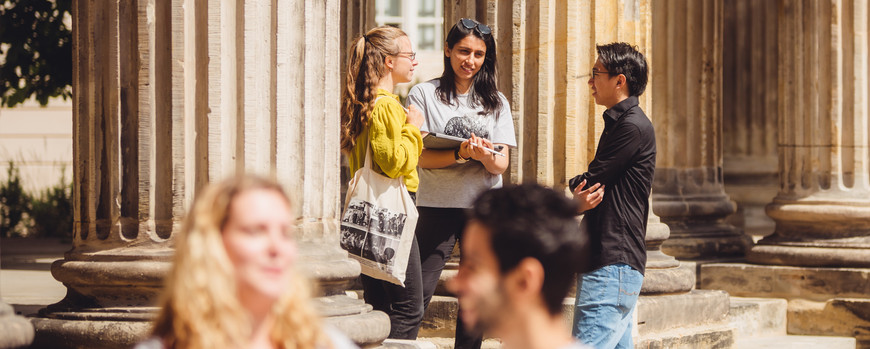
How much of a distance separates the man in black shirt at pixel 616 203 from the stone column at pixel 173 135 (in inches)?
33.1

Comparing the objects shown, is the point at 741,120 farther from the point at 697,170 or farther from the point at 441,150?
the point at 441,150

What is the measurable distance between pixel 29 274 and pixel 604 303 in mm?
7431

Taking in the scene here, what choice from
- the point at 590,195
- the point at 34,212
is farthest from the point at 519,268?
the point at 34,212

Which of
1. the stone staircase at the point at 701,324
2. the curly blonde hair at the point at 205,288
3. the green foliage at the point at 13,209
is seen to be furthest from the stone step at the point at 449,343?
the green foliage at the point at 13,209

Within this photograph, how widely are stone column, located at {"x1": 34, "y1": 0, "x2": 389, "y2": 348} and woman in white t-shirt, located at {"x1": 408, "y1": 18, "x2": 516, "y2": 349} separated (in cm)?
88

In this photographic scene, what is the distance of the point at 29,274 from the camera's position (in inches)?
439

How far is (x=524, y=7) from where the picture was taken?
22.6ft

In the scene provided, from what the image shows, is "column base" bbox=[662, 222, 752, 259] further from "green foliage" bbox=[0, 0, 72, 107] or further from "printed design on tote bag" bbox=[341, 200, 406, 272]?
"green foliage" bbox=[0, 0, 72, 107]

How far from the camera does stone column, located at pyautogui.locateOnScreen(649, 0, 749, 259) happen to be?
10.4 m

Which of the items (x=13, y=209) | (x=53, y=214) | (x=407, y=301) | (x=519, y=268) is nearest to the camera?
(x=519, y=268)

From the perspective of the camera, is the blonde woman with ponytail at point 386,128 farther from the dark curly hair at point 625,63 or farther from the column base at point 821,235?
the column base at point 821,235

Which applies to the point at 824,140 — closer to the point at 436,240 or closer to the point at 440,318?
the point at 440,318

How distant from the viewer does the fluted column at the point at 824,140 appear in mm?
9750

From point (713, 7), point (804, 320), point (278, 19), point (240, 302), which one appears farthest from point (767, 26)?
point (240, 302)
